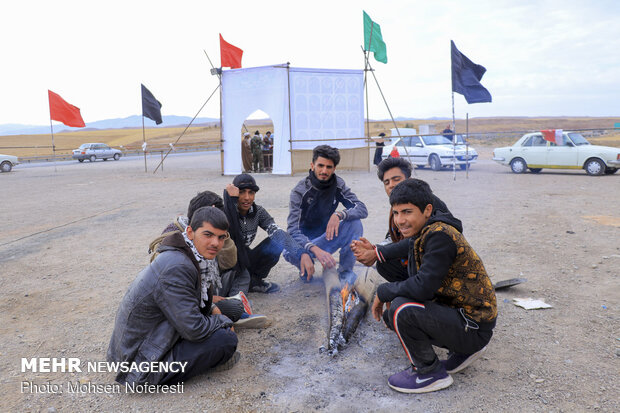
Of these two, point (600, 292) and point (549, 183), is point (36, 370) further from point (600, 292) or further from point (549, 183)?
point (549, 183)

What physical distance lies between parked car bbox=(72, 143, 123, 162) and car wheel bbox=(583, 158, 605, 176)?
2736cm

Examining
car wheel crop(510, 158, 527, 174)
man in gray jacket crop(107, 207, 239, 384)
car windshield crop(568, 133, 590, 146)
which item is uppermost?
car windshield crop(568, 133, 590, 146)

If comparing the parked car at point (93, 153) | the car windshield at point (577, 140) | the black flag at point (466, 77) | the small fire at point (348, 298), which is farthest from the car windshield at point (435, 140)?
the parked car at point (93, 153)

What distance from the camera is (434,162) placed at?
1680 cm

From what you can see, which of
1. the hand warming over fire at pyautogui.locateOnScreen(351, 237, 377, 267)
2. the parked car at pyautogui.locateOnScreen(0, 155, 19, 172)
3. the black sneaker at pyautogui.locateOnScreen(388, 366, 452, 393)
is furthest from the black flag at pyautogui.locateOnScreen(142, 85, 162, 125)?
the black sneaker at pyautogui.locateOnScreen(388, 366, 452, 393)

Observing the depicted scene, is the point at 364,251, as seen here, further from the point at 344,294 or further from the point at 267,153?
the point at 267,153

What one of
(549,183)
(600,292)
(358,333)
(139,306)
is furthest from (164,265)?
(549,183)

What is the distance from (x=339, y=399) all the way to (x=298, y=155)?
43.3 feet

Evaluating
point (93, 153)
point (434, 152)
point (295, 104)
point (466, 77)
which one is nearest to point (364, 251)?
point (466, 77)

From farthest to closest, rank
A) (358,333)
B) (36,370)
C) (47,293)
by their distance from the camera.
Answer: (47,293) < (358,333) < (36,370)

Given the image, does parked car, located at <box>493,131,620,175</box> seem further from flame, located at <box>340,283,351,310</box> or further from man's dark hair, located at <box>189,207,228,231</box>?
man's dark hair, located at <box>189,207,228,231</box>

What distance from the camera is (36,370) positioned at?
3062mm

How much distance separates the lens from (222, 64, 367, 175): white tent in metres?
14.9

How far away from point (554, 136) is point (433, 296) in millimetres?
13772
